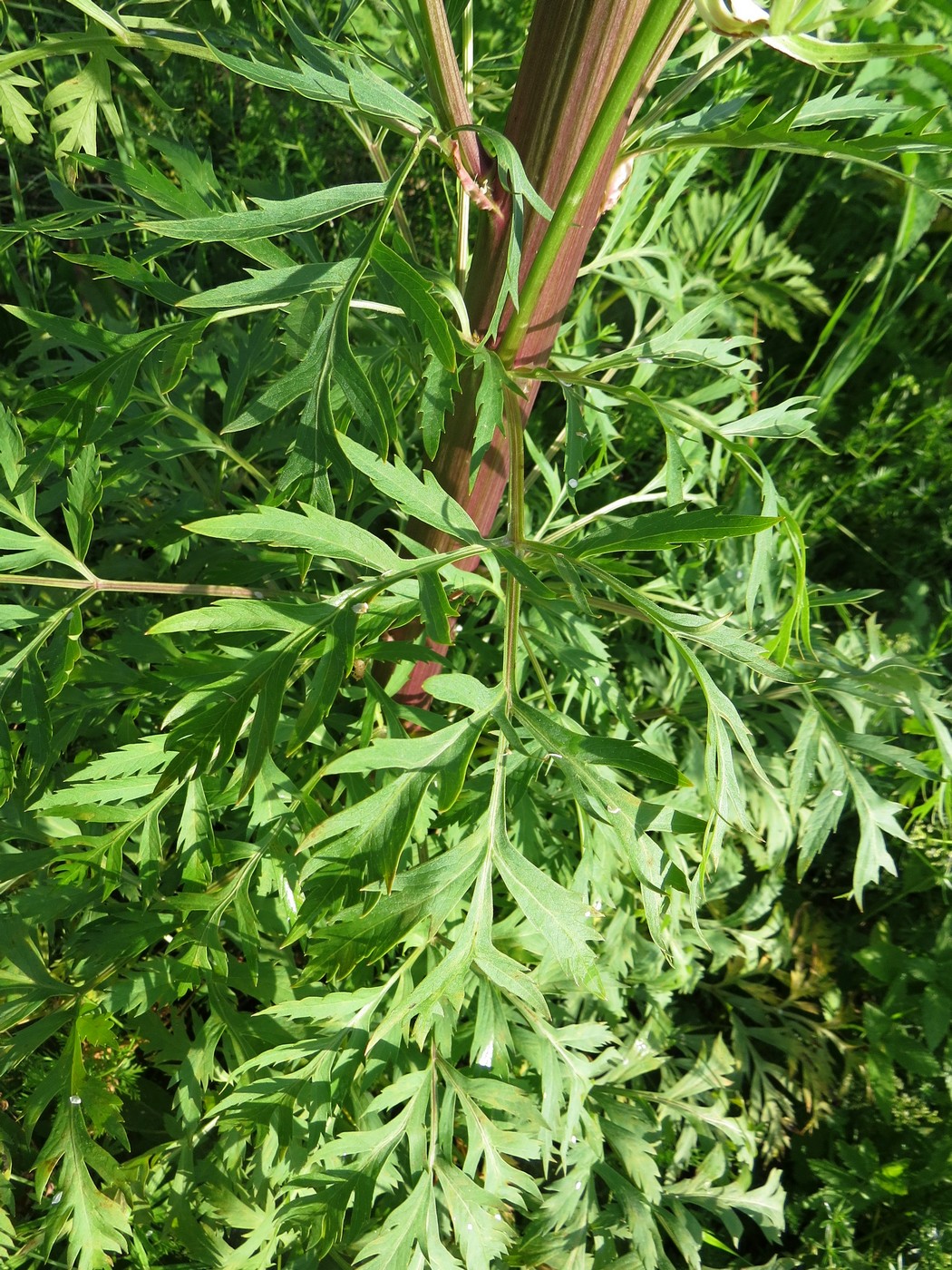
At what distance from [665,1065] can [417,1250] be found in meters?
0.66

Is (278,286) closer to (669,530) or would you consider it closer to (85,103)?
(669,530)

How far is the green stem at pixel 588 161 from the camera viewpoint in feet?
2.25

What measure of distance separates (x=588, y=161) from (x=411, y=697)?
0.68 m

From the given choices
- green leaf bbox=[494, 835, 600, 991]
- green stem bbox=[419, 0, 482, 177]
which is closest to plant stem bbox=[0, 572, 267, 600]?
green leaf bbox=[494, 835, 600, 991]

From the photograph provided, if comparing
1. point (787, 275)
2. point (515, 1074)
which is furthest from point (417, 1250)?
point (787, 275)

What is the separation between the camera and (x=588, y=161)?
0.78 metres

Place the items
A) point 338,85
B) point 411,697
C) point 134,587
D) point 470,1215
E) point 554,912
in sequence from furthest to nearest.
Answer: point 411,697 < point 470,1215 < point 134,587 < point 554,912 < point 338,85

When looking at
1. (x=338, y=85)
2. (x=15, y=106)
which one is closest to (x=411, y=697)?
(x=338, y=85)

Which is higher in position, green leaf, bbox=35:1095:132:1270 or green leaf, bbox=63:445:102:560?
green leaf, bbox=63:445:102:560

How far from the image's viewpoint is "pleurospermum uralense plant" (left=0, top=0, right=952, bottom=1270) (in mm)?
804

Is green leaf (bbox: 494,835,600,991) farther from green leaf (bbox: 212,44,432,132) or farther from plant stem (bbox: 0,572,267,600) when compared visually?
green leaf (bbox: 212,44,432,132)

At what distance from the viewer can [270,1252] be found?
1160 millimetres

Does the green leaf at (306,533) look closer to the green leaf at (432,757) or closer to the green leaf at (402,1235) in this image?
the green leaf at (432,757)

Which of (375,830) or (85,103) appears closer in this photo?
(375,830)
